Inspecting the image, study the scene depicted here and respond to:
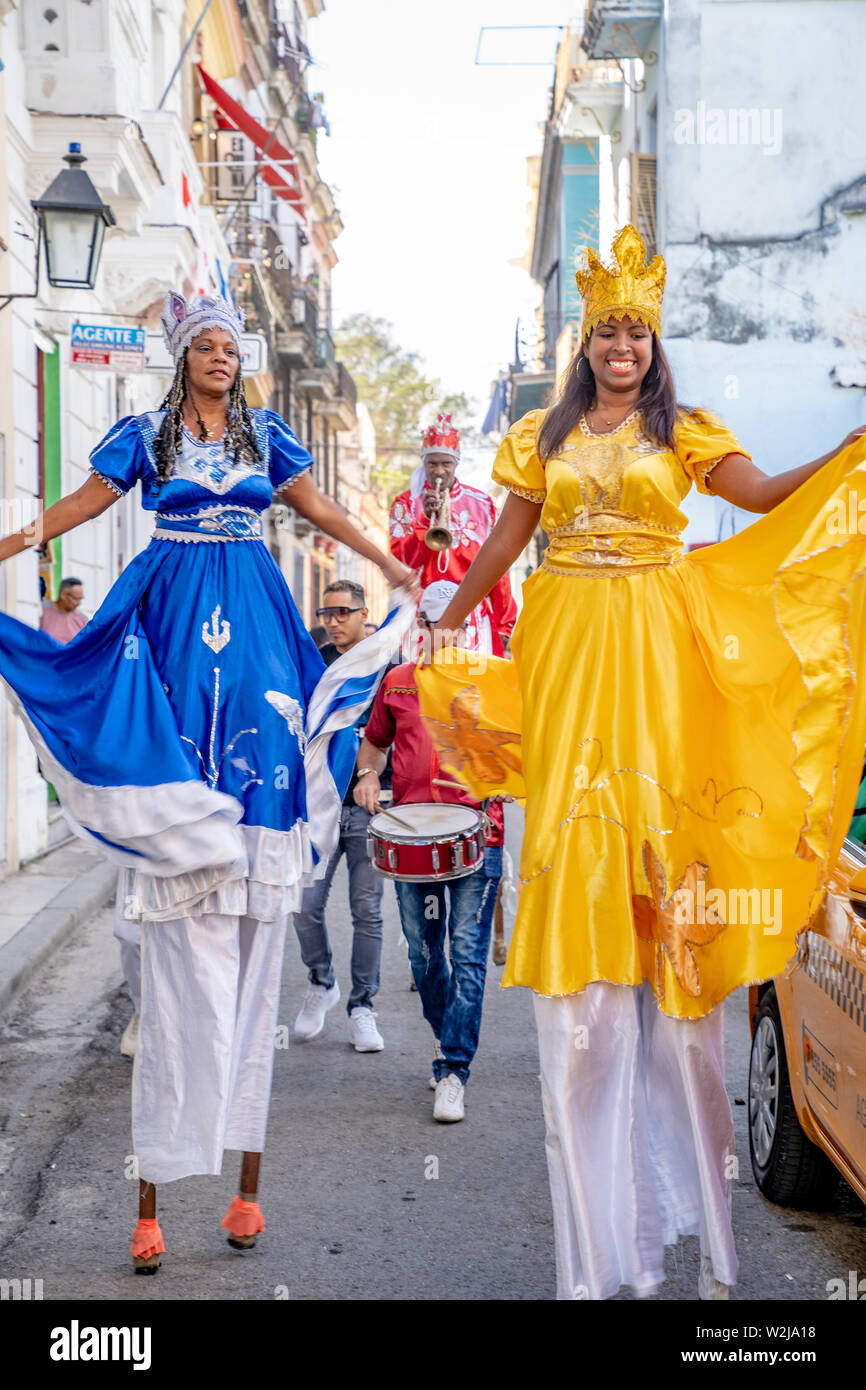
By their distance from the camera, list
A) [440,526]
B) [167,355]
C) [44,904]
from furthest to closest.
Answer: [167,355], [44,904], [440,526]

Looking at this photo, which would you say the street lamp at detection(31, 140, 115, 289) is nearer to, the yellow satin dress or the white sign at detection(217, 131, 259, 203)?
the yellow satin dress

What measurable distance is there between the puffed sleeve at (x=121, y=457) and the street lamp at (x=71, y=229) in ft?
19.7

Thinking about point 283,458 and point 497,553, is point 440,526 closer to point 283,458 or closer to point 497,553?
point 283,458

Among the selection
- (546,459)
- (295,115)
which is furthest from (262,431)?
(295,115)

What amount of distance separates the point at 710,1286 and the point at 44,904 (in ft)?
21.2

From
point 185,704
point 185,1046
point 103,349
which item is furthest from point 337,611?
point 103,349

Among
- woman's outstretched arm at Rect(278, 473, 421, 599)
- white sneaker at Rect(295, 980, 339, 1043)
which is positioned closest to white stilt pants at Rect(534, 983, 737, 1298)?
woman's outstretched arm at Rect(278, 473, 421, 599)

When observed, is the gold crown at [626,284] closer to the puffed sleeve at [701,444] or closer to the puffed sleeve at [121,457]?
the puffed sleeve at [701,444]

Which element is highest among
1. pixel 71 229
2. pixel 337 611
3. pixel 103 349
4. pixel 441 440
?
pixel 71 229

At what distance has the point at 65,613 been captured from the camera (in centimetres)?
1311

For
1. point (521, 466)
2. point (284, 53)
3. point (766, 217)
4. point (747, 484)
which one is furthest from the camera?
point (284, 53)

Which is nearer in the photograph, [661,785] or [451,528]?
[661,785]

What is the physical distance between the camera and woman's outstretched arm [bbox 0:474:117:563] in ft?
13.1

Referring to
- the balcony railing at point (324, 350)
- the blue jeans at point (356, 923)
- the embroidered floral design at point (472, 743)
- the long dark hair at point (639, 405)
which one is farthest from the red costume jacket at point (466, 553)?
the balcony railing at point (324, 350)
